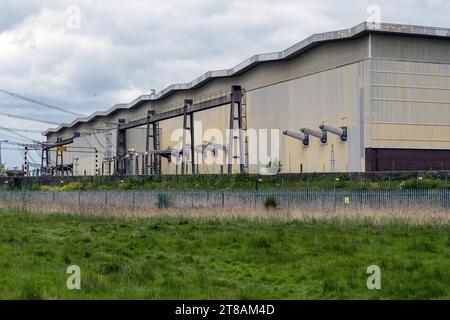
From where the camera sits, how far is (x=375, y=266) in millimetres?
11305

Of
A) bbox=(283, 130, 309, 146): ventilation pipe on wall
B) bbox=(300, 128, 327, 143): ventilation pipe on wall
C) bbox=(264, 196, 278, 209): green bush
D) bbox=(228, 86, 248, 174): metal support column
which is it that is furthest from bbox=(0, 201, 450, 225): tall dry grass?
bbox=(228, 86, 248, 174): metal support column

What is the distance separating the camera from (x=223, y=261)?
12789mm

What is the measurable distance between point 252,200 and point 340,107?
2912cm

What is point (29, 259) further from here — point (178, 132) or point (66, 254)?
point (178, 132)

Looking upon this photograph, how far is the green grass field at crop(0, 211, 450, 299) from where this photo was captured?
9781 mm

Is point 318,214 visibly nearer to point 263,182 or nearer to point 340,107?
point 263,182

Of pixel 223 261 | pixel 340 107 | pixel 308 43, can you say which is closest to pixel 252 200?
pixel 223 261

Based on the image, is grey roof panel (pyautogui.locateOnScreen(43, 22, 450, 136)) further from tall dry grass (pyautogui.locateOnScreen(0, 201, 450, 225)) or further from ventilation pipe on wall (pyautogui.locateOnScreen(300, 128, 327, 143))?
tall dry grass (pyautogui.locateOnScreen(0, 201, 450, 225))

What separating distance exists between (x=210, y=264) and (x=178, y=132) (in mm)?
70257

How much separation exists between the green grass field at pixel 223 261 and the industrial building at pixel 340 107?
36.1m

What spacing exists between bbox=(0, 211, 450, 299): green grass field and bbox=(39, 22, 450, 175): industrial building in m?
36.1

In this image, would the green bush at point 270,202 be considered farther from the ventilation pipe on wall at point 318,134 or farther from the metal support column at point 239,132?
the metal support column at point 239,132

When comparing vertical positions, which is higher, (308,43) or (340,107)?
(308,43)
